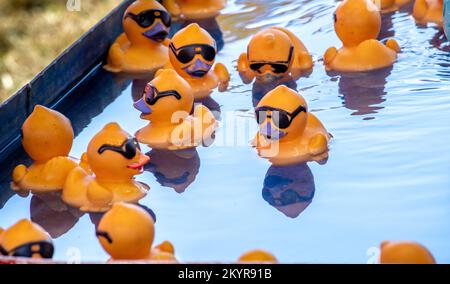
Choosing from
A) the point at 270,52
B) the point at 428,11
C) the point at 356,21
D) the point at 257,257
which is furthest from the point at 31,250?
the point at 428,11

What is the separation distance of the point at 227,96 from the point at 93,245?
122cm

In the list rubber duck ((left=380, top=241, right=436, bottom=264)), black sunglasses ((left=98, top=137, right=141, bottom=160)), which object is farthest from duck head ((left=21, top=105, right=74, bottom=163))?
rubber duck ((left=380, top=241, right=436, bottom=264))

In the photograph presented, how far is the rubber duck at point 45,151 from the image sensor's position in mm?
2939

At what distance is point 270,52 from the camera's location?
3574 mm

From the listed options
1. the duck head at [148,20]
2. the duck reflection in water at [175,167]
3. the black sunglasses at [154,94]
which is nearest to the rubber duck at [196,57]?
the duck head at [148,20]

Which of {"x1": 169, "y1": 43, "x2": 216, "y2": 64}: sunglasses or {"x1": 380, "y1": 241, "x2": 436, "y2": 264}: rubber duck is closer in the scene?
{"x1": 380, "y1": 241, "x2": 436, "y2": 264}: rubber duck

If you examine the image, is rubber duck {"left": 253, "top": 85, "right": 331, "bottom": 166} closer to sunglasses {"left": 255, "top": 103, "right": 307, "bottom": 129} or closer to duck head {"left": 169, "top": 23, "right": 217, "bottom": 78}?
sunglasses {"left": 255, "top": 103, "right": 307, "bottom": 129}

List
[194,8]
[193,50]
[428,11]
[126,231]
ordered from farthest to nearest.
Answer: [194,8]
[428,11]
[193,50]
[126,231]

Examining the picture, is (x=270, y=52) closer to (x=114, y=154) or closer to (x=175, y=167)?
(x=175, y=167)

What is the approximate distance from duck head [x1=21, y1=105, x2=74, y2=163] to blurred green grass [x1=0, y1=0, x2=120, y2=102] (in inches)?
24.7

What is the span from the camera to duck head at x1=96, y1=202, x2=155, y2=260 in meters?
2.24

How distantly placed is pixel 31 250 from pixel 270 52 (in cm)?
161

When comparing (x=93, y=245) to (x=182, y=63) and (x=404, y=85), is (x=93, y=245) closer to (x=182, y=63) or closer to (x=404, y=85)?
(x=182, y=63)
